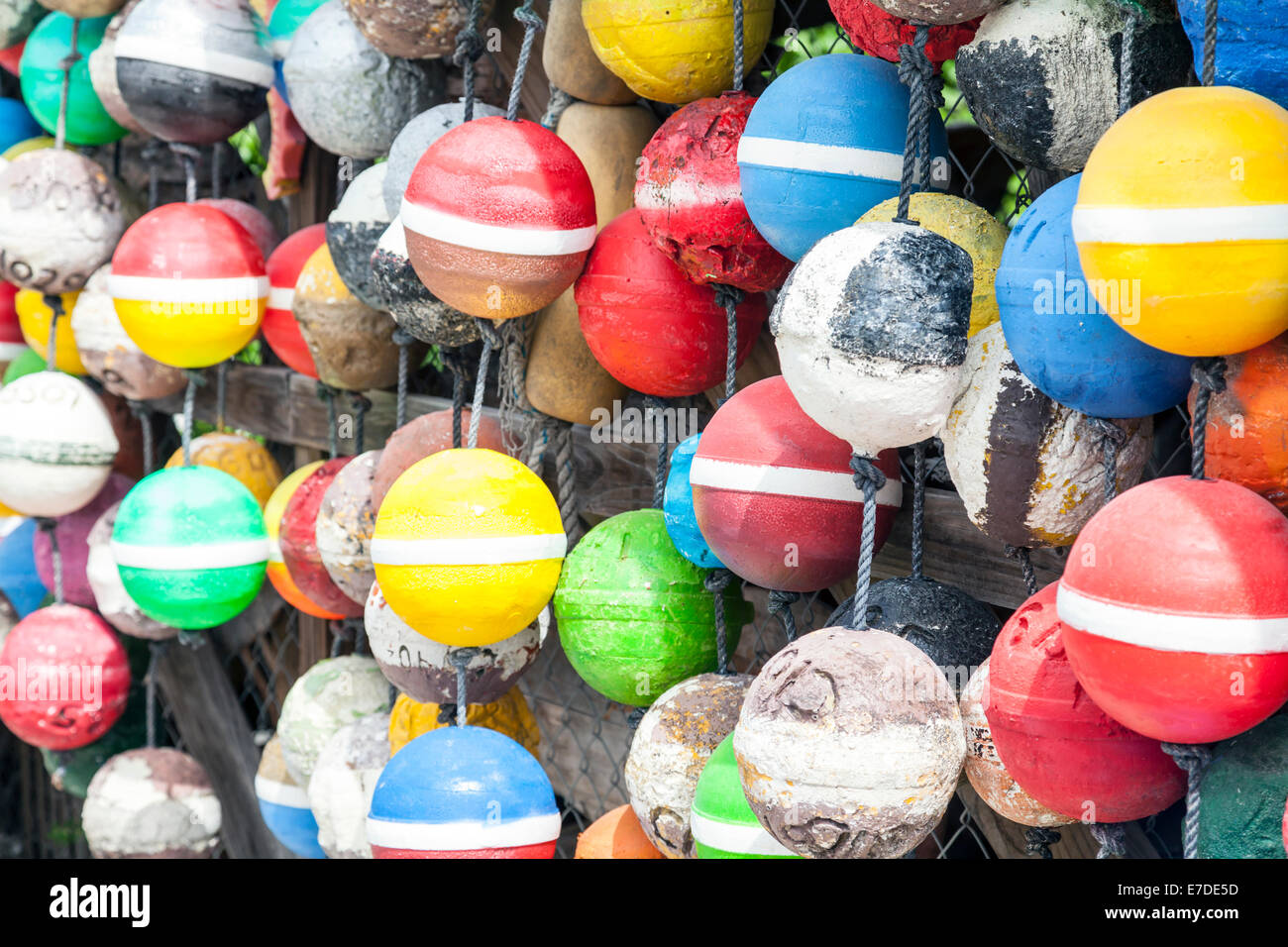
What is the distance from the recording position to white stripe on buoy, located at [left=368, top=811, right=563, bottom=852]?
112cm

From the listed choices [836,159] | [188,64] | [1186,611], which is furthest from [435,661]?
[188,64]

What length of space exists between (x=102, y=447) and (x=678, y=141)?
1246 millimetres

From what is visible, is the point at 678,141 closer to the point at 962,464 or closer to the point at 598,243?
the point at 598,243

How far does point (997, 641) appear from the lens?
2.92ft

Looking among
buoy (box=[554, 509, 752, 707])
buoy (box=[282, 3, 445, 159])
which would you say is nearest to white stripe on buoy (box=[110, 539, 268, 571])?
buoy (box=[282, 3, 445, 159])

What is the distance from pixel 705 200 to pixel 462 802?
574mm

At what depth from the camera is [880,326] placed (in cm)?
86

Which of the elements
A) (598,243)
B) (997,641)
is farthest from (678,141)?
(997,641)

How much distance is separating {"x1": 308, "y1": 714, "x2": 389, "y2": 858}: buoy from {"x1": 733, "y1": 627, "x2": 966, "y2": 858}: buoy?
2.43 feet

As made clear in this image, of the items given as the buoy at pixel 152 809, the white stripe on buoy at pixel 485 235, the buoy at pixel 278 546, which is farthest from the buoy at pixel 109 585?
the white stripe on buoy at pixel 485 235

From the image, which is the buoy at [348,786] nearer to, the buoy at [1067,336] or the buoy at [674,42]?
the buoy at [674,42]

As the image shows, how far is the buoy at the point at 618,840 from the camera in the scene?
Result: 47.2 inches

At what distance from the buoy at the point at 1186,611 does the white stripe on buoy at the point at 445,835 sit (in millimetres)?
572

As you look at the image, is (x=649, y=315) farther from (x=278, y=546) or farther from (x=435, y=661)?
(x=278, y=546)
